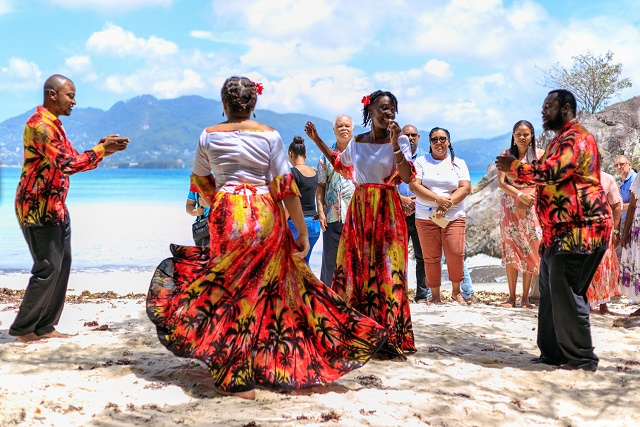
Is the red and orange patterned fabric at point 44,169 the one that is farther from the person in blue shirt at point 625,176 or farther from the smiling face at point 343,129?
the person in blue shirt at point 625,176

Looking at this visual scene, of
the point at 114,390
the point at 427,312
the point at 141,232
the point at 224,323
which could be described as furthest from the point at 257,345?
the point at 141,232

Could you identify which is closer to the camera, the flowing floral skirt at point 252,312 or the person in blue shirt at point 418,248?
the flowing floral skirt at point 252,312

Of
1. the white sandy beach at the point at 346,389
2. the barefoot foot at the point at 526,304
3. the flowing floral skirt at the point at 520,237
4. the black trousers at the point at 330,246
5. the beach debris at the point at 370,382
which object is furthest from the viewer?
the barefoot foot at the point at 526,304

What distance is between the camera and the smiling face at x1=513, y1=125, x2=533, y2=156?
768 cm

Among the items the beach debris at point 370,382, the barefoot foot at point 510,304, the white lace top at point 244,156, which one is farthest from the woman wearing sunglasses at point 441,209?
the white lace top at point 244,156

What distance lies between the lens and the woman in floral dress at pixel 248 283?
4547mm

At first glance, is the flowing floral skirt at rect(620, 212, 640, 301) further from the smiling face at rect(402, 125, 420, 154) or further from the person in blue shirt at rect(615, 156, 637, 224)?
the smiling face at rect(402, 125, 420, 154)

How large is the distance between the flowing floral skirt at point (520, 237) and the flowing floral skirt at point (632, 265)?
967mm

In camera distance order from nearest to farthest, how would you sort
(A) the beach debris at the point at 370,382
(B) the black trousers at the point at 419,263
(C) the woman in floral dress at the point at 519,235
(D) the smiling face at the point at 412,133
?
1. (A) the beach debris at the point at 370,382
2. (C) the woman in floral dress at the point at 519,235
3. (D) the smiling face at the point at 412,133
4. (B) the black trousers at the point at 419,263

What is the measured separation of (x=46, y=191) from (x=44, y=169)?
19 centimetres

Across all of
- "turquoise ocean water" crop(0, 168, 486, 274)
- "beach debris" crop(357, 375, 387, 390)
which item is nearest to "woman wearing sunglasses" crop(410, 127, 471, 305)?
"beach debris" crop(357, 375, 387, 390)

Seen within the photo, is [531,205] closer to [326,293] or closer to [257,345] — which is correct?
[326,293]

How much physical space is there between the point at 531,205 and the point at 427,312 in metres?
1.73

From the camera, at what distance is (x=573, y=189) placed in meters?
5.21
